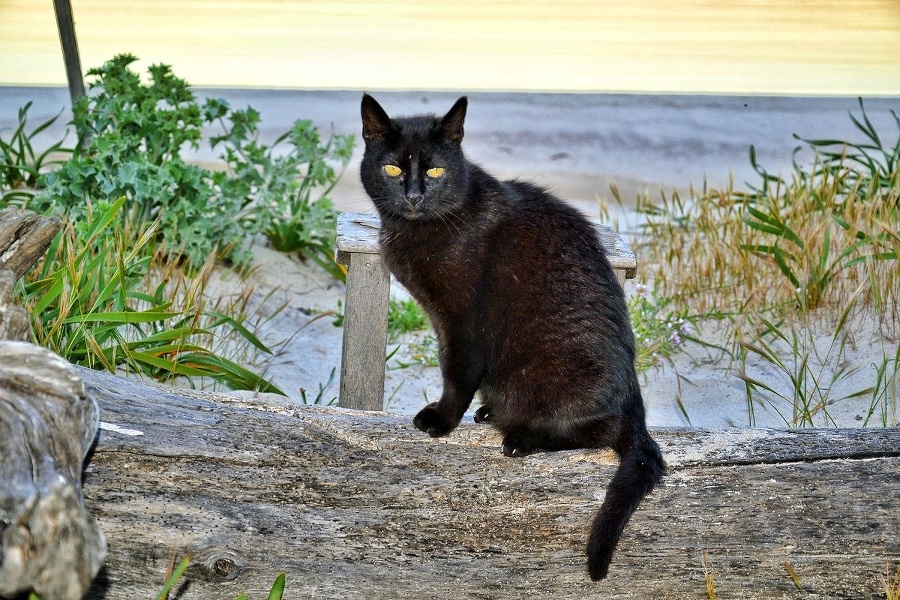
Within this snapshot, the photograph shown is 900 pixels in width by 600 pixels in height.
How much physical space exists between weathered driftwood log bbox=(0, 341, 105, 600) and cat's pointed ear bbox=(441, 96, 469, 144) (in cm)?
124

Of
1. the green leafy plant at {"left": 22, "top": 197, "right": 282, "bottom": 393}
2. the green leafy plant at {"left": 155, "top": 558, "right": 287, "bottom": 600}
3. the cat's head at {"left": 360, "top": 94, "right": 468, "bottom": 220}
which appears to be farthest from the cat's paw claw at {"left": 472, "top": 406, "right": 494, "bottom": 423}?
the green leafy plant at {"left": 22, "top": 197, "right": 282, "bottom": 393}

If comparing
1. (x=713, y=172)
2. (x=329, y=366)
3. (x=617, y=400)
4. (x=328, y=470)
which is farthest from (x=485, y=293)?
(x=713, y=172)

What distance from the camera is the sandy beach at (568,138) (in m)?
4.59

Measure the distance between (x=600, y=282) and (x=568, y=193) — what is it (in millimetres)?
3566

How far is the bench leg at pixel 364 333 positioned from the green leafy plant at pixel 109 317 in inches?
15.5

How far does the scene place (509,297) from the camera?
7.97 ft

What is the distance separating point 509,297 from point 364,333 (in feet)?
2.96

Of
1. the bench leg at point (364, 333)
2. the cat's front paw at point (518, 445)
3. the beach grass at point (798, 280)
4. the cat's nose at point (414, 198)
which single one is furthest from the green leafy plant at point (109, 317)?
the beach grass at point (798, 280)

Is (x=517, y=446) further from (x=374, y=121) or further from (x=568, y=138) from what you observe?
(x=568, y=138)

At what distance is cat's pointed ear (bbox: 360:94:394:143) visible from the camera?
2521 millimetres

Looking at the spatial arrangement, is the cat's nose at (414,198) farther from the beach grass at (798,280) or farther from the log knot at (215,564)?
the beach grass at (798,280)

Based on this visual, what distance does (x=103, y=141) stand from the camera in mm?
4055

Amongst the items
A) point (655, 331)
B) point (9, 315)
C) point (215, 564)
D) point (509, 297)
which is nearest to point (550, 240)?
point (509, 297)

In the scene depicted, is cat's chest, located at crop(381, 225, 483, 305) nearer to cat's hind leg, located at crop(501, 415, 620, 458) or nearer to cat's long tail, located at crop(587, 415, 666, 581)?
cat's hind leg, located at crop(501, 415, 620, 458)
